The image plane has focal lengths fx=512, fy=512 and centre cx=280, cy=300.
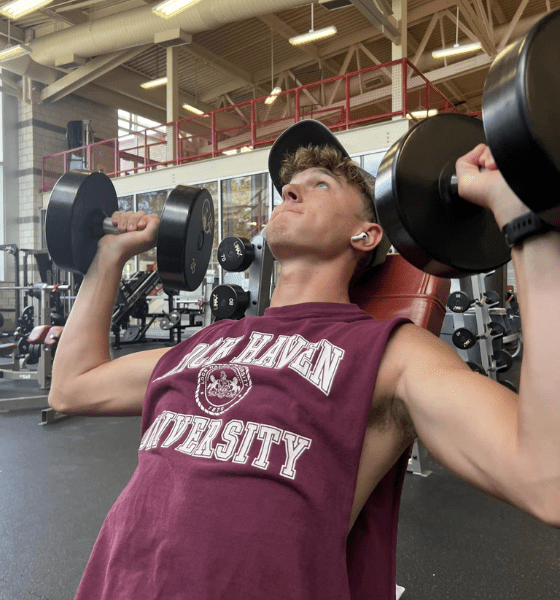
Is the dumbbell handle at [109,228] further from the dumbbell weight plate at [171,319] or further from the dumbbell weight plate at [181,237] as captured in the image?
the dumbbell weight plate at [171,319]

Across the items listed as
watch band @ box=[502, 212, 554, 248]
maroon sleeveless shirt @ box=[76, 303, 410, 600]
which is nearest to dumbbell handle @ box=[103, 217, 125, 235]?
maroon sleeveless shirt @ box=[76, 303, 410, 600]

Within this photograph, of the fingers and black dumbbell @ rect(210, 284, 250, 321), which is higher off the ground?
the fingers

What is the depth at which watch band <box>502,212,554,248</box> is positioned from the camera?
0.50 m

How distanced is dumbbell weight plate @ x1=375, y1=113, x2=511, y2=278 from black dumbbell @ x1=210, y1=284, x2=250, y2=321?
140 cm

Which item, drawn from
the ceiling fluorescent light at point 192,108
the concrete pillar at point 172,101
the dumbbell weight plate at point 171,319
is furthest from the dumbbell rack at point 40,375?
the ceiling fluorescent light at point 192,108

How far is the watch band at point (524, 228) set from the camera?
50 cm

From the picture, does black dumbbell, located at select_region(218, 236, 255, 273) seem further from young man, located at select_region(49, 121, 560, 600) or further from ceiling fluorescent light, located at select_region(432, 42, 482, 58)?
ceiling fluorescent light, located at select_region(432, 42, 482, 58)

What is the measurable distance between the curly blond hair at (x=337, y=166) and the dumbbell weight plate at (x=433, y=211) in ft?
1.27

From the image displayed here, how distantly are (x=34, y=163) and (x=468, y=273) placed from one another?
8.86 metres

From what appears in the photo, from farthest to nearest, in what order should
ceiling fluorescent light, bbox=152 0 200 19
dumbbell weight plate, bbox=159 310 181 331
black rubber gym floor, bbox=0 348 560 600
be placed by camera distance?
dumbbell weight plate, bbox=159 310 181 331, ceiling fluorescent light, bbox=152 0 200 19, black rubber gym floor, bbox=0 348 560 600

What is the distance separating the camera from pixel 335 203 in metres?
1.04

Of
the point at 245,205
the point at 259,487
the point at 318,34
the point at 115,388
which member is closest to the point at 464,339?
the point at 115,388

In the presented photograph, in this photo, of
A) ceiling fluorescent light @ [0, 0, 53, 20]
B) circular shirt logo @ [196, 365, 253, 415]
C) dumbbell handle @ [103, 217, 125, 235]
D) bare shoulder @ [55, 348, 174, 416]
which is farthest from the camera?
ceiling fluorescent light @ [0, 0, 53, 20]

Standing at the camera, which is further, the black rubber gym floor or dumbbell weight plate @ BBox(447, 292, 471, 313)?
dumbbell weight plate @ BBox(447, 292, 471, 313)
